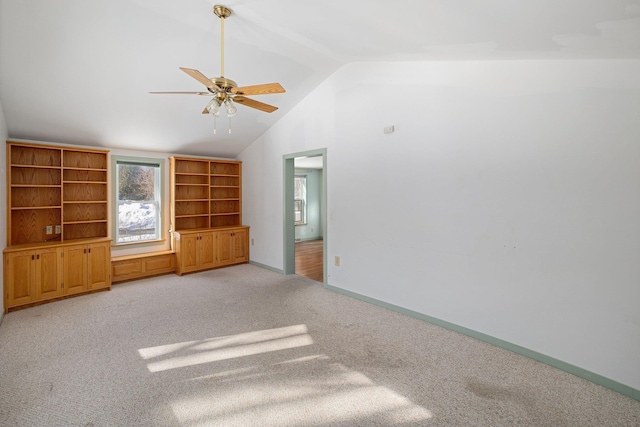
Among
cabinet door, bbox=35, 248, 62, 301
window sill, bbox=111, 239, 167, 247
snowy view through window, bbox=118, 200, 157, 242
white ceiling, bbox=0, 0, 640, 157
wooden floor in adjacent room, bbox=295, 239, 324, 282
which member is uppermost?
white ceiling, bbox=0, 0, 640, 157

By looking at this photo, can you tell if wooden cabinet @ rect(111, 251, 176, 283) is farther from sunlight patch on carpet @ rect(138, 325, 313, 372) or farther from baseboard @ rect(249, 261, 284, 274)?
sunlight patch on carpet @ rect(138, 325, 313, 372)

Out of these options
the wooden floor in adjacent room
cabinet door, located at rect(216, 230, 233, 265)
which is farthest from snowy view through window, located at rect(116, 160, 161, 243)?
the wooden floor in adjacent room

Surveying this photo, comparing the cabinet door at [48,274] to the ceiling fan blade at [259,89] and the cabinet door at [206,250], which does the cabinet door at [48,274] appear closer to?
the cabinet door at [206,250]

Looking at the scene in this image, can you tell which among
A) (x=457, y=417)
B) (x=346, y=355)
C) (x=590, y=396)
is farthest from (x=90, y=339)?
(x=590, y=396)

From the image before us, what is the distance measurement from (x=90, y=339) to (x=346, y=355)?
97.2 inches

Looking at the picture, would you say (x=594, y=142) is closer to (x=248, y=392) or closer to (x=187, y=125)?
(x=248, y=392)

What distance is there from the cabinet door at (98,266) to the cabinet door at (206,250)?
1.36 m

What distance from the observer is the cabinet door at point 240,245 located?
5809mm

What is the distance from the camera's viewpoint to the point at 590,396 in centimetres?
207

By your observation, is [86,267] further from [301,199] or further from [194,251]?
[301,199]

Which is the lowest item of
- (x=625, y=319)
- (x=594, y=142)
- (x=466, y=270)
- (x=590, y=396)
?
(x=590, y=396)

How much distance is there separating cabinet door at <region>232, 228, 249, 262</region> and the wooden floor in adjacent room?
1082 mm

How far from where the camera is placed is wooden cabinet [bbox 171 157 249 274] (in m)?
5.25

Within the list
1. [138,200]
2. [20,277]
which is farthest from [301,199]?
[20,277]
